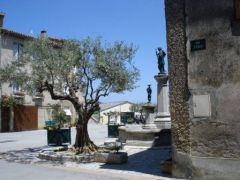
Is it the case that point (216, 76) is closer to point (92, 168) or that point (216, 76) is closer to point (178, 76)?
point (178, 76)

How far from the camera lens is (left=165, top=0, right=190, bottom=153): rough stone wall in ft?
26.1

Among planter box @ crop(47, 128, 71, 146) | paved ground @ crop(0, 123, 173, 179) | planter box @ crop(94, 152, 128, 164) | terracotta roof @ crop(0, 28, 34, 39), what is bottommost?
paved ground @ crop(0, 123, 173, 179)

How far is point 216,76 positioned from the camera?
Result: 7.56 metres

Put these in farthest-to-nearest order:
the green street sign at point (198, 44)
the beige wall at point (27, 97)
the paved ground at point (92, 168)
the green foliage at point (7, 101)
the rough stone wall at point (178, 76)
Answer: the beige wall at point (27, 97) → the green foliage at point (7, 101) → the paved ground at point (92, 168) → the rough stone wall at point (178, 76) → the green street sign at point (198, 44)

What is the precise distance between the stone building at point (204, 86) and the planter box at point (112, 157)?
10.2 feet

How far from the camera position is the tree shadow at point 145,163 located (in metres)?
9.60

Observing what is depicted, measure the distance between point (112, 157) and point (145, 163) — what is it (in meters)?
1.08

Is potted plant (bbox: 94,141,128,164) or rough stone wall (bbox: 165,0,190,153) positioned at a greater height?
rough stone wall (bbox: 165,0,190,153)

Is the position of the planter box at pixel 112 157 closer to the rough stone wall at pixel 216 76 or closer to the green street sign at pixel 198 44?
the rough stone wall at pixel 216 76

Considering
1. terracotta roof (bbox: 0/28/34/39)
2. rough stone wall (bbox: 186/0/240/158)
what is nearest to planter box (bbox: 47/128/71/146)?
rough stone wall (bbox: 186/0/240/158)

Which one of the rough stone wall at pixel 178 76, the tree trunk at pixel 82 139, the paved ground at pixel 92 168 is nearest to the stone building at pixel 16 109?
the tree trunk at pixel 82 139

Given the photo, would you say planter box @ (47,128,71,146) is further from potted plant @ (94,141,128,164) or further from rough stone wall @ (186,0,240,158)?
rough stone wall @ (186,0,240,158)

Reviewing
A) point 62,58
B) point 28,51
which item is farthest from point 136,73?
point 28,51

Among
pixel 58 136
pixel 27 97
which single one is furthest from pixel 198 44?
pixel 27 97
